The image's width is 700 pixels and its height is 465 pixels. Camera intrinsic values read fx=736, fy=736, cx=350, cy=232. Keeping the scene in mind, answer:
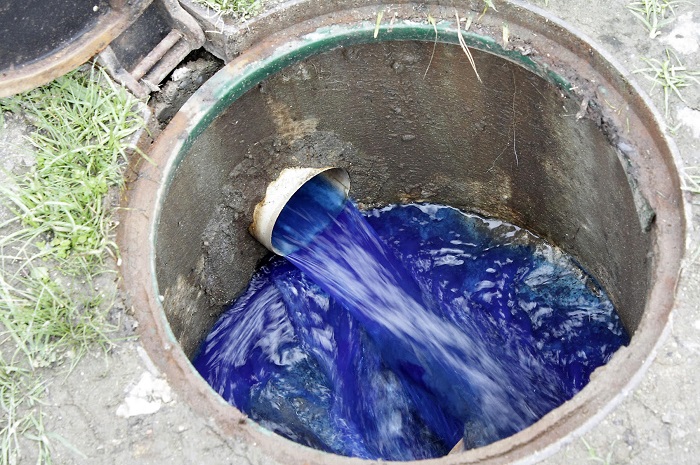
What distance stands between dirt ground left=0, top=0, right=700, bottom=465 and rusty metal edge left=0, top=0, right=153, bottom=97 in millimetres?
943

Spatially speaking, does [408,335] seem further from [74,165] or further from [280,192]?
[74,165]

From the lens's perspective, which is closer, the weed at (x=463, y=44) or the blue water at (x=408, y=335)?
the weed at (x=463, y=44)

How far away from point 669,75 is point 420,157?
1.22 meters

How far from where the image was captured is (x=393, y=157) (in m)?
3.52

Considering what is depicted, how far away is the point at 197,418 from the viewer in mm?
2164

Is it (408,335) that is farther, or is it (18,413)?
(408,335)

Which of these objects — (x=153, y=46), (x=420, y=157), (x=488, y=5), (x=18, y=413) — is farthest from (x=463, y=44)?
(x=18, y=413)

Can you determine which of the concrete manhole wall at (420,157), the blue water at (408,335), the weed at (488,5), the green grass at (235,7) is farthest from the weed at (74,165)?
the weed at (488,5)

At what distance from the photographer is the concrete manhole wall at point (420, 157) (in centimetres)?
234

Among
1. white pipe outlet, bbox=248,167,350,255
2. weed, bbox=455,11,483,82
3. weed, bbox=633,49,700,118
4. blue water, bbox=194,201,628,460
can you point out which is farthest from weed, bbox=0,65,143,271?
weed, bbox=633,49,700,118

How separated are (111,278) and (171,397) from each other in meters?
0.46

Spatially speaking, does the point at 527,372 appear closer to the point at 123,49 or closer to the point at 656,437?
the point at 656,437

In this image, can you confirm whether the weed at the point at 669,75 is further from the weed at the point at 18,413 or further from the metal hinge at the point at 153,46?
the weed at the point at 18,413

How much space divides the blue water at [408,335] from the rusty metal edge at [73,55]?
1.19 m
